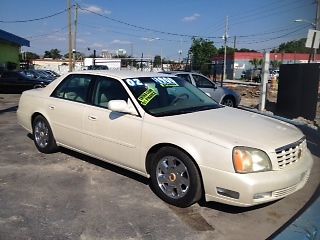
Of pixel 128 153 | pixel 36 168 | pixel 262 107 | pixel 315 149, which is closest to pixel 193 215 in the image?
pixel 128 153

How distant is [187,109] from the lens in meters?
5.33

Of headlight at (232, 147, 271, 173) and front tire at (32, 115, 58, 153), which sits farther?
front tire at (32, 115, 58, 153)

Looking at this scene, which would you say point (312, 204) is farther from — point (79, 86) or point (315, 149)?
point (79, 86)

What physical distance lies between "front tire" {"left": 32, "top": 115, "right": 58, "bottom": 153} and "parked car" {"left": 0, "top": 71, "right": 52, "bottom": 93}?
14784 millimetres

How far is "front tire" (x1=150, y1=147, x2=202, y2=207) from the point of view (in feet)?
14.5

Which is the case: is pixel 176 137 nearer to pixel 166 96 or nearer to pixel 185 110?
pixel 185 110

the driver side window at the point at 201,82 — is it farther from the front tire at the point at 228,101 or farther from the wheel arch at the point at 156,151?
the wheel arch at the point at 156,151

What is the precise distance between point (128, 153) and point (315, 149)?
3.98 meters

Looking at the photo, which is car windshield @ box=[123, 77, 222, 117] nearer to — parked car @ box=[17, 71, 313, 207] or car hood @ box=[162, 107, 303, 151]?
parked car @ box=[17, 71, 313, 207]

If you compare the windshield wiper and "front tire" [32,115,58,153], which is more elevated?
Result: the windshield wiper

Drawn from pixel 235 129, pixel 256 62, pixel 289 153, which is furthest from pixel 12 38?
pixel 256 62

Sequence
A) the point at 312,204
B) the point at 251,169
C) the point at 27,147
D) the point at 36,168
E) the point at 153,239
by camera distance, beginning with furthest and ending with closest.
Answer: the point at 27,147 → the point at 36,168 → the point at 312,204 → the point at 251,169 → the point at 153,239

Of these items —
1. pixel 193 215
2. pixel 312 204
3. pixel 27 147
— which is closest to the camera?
pixel 193 215

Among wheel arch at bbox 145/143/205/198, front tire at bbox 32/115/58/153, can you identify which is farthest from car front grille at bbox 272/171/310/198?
front tire at bbox 32/115/58/153
